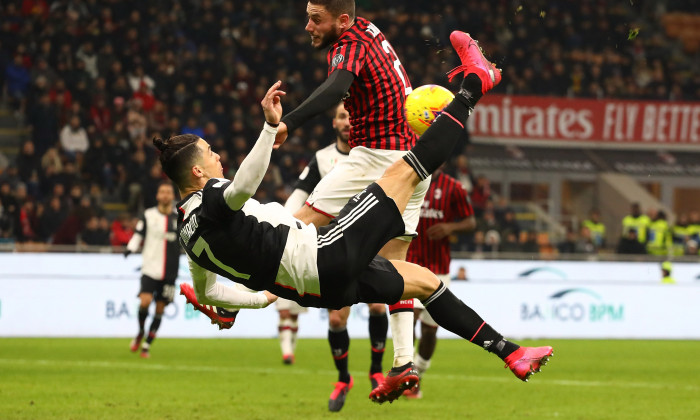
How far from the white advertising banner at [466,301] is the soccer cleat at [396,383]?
34.5ft

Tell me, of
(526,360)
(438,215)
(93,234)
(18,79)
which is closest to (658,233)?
(93,234)

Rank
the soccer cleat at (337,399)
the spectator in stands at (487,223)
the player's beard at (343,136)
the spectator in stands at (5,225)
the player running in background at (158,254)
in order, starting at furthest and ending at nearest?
the spectator in stands at (487,223), the spectator in stands at (5,225), the player running in background at (158,254), the player's beard at (343,136), the soccer cleat at (337,399)

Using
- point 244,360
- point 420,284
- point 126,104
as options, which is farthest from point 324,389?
point 126,104

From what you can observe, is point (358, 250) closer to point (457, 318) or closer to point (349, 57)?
point (457, 318)

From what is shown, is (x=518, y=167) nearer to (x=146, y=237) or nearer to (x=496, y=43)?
(x=496, y=43)

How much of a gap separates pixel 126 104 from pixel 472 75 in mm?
17408

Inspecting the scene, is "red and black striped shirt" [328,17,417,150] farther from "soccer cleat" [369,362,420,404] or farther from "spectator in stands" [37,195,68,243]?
"spectator in stands" [37,195,68,243]

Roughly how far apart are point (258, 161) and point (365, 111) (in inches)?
60.4

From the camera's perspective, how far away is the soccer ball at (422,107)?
7.00 metres

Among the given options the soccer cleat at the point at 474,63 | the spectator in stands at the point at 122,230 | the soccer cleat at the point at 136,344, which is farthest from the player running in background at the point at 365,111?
the spectator in stands at the point at 122,230

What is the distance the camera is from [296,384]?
11250 millimetres

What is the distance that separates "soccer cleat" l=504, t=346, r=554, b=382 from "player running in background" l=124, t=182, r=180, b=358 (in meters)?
9.32

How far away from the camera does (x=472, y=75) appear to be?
20.7ft

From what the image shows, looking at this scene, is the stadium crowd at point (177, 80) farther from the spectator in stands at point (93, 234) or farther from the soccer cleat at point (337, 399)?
the soccer cleat at point (337, 399)
